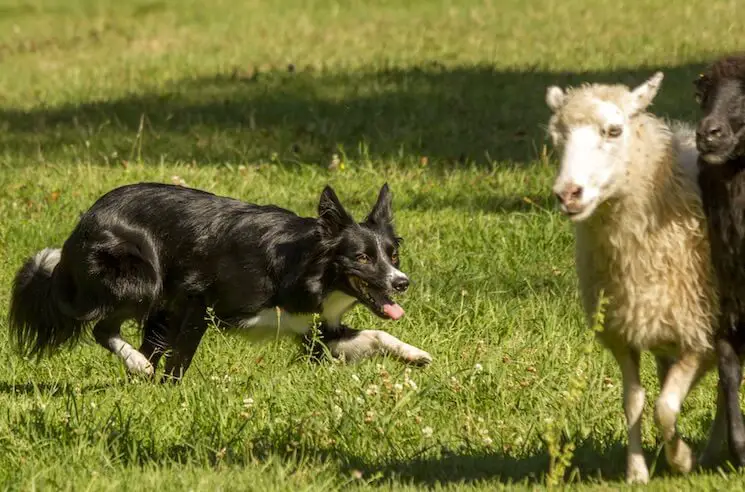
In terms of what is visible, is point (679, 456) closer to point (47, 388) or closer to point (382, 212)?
point (382, 212)

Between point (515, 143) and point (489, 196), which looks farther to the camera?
point (515, 143)

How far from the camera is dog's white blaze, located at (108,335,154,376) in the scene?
7584mm

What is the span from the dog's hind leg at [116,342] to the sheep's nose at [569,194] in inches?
130

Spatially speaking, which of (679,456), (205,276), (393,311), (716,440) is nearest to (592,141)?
(679,456)

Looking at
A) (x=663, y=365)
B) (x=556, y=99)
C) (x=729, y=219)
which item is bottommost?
(x=663, y=365)

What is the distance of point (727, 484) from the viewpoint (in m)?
5.26

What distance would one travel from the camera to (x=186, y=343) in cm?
756

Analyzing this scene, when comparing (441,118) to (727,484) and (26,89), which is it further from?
(727,484)

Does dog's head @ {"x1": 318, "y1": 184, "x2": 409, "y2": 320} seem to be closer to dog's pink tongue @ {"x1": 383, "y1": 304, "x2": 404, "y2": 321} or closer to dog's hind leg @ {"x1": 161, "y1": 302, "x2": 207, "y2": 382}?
dog's pink tongue @ {"x1": 383, "y1": 304, "x2": 404, "y2": 321}

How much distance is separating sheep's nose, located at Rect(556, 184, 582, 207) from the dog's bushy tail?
12.3 feet

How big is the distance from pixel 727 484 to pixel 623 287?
0.91 m

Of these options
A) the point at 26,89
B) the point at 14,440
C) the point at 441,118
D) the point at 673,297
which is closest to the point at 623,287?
the point at 673,297

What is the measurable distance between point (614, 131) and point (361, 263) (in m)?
2.47

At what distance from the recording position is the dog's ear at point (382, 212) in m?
7.85
